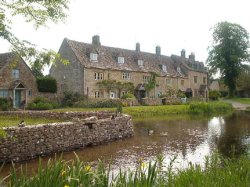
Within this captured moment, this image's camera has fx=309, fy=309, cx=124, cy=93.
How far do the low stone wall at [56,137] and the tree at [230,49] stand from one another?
164 ft

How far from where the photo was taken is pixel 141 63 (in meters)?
53.6

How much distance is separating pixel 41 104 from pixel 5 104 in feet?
13.4

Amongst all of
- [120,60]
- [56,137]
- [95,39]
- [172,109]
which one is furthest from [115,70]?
[56,137]

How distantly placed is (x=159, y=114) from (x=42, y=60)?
29421 millimetres

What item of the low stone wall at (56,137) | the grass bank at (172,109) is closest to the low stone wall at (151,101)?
the grass bank at (172,109)

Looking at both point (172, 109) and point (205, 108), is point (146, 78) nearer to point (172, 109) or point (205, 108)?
point (205, 108)

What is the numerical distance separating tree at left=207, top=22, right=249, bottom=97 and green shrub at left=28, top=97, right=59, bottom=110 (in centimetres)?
3955

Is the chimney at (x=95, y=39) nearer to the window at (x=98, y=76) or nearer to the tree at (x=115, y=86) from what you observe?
the window at (x=98, y=76)

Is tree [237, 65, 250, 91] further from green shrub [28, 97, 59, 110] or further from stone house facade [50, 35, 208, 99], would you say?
green shrub [28, 97, 59, 110]

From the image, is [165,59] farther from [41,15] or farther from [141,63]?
[41,15]

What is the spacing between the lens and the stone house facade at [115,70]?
43.5 metres

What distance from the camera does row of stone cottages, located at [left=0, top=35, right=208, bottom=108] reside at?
37.7 m

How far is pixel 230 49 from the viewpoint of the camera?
207 ft

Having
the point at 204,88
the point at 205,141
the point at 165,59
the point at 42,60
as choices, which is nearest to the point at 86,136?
the point at 205,141
